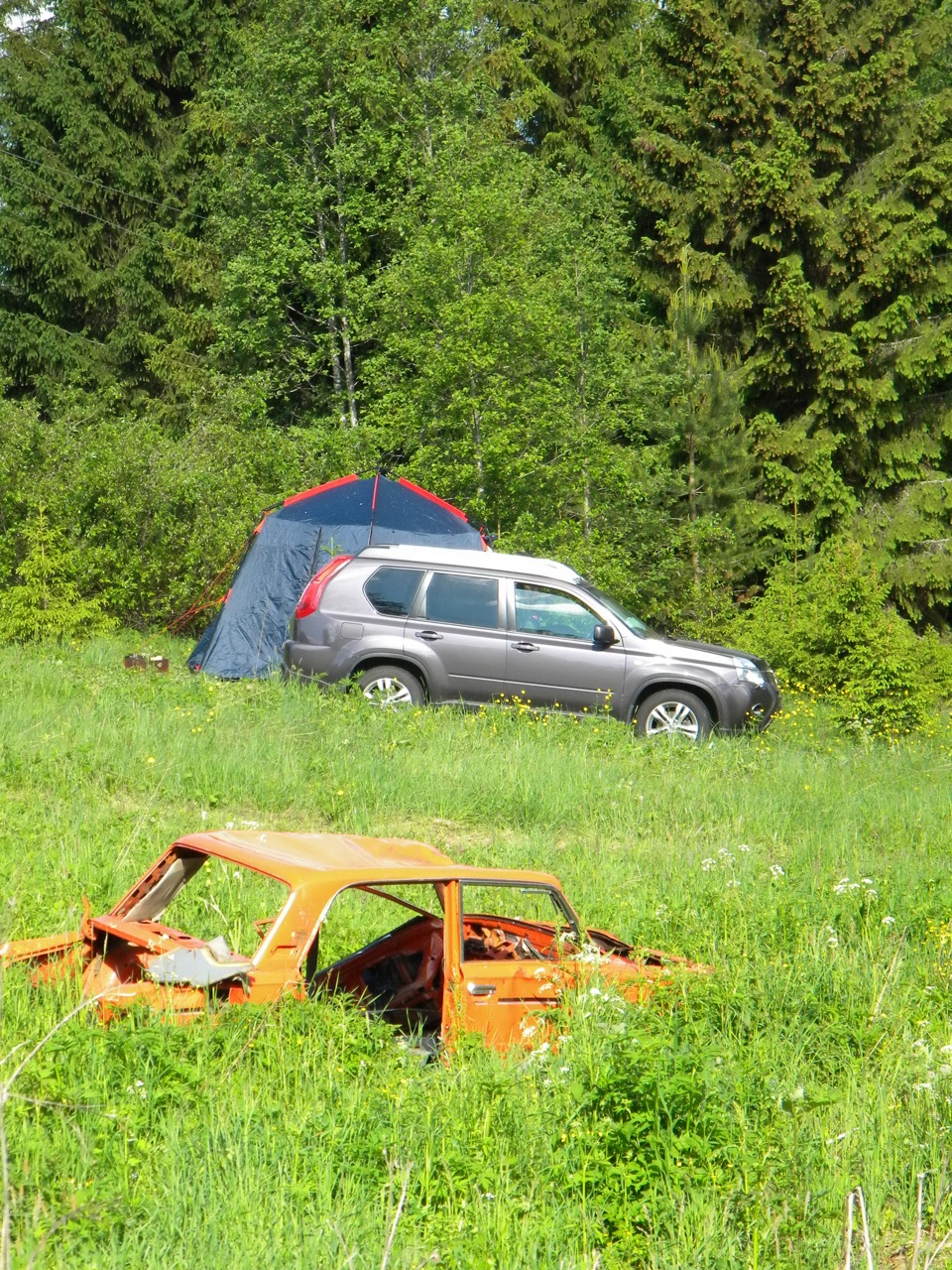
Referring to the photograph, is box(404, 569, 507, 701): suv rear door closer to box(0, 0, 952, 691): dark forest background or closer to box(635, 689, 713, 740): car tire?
box(635, 689, 713, 740): car tire

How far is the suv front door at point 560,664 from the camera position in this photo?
12523mm

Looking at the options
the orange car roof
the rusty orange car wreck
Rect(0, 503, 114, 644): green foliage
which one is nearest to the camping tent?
Rect(0, 503, 114, 644): green foliage

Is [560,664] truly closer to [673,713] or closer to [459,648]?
[459,648]

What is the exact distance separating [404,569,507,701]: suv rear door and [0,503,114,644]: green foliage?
17.3 ft

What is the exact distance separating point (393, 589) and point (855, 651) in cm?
562

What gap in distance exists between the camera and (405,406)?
67.7 ft

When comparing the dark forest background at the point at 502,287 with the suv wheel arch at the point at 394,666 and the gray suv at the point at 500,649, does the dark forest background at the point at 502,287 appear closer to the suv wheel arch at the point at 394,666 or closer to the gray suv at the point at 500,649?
the gray suv at the point at 500,649

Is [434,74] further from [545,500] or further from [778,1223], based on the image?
[778,1223]

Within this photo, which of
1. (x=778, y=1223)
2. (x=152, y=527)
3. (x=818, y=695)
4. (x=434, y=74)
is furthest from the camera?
(x=434, y=74)

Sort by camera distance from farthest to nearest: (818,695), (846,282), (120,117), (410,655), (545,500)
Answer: (120,117)
(846,282)
(545,500)
(818,695)
(410,655)

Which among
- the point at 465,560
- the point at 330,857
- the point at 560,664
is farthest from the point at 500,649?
the point at 330,857

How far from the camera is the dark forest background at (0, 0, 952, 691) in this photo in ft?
63.7

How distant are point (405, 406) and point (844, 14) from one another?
38.7 feet

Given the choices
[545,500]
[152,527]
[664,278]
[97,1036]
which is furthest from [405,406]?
[97,1036]
